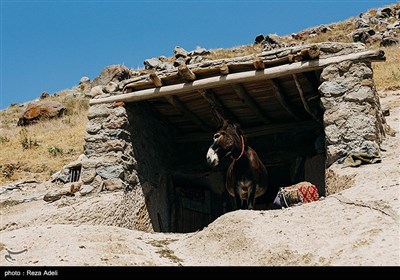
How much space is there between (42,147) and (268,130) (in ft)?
26.0

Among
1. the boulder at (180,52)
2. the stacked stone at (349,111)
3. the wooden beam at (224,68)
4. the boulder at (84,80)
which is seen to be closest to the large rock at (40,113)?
the boulder at (84,80)

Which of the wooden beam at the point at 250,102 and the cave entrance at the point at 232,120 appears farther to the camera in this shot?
the wooden beam at the point at 250,102

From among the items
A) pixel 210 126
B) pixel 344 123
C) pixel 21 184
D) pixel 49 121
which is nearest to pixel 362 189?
pixel 344 123

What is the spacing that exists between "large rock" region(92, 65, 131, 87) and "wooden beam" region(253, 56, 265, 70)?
57.9ft

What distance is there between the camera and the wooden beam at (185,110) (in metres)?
9.45

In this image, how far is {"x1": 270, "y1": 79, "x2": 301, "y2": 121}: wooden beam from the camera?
8742mm

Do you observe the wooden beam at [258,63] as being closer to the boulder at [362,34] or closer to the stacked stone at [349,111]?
the stacked stone at [349,111]

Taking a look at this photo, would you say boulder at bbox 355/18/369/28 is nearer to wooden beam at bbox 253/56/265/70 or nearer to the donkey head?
wooden beam at bbox 253/56/265/70

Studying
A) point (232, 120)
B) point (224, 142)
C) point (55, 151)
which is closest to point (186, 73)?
point (224, 142)

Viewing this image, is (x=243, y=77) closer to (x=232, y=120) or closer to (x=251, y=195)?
(x=232, y=120)

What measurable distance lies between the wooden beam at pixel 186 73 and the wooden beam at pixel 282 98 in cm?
138

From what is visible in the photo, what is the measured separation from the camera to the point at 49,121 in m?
20.8

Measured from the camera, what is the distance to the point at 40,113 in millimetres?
21312
